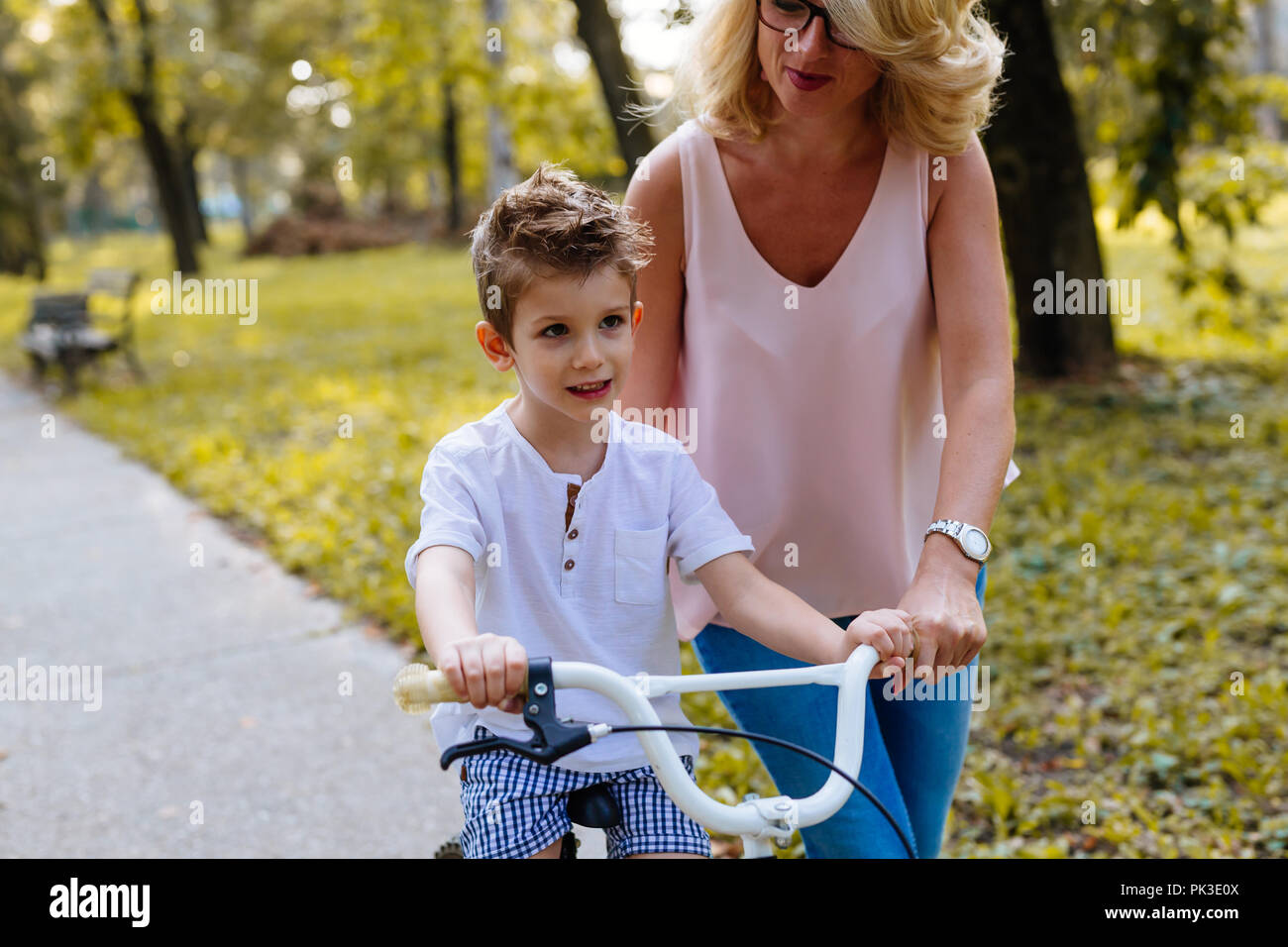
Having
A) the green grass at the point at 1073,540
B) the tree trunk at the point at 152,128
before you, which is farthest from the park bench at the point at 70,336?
the tree trunk at the point at 152,128

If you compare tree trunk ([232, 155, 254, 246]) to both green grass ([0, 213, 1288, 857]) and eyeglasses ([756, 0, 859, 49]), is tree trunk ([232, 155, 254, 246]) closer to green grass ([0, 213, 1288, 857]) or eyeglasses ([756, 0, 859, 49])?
green grass ([0, 213, 1288, 857])

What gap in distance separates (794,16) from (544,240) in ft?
1.85

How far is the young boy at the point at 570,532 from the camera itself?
1757 millimetres

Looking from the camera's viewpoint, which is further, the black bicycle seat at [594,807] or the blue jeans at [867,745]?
the blue jeans at [867,745]

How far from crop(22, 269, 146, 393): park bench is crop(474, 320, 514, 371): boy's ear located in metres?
10.7

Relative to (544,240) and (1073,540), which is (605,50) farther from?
(544,240)

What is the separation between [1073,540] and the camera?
222 inches

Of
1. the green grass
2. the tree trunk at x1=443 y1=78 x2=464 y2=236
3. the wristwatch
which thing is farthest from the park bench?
the tree trunk at x1=443 y1=78 x2=464 y2=236

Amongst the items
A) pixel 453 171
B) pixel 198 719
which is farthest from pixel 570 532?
pixel 453 171

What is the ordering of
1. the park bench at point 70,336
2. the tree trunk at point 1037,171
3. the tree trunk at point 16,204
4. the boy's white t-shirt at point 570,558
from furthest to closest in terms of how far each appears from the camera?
the tree trunk at point 16,204 → the park bench at point 70,336 → the tree trunk at point 1037,171 → the boy's white t-shirt at point 570,558

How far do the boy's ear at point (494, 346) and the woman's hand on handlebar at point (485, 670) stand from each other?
516 millimetres

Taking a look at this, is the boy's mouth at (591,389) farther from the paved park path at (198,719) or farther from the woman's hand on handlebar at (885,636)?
the paved park path at (198,719)

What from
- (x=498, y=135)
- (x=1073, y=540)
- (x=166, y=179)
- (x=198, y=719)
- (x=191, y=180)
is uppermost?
(x=191, y=180)

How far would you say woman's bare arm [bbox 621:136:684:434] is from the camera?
208cm
